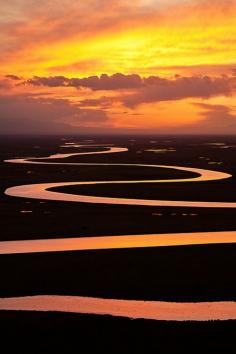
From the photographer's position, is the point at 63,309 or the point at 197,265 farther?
the point at 197,265

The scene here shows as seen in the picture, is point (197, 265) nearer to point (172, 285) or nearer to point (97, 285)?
point (172, 285)

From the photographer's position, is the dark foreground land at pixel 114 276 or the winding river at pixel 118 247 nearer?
the dark foreground land at pixel 114 276

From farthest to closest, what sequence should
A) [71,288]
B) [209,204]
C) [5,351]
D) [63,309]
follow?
[209,204] → [71,288] → [63,309] → [5,351]

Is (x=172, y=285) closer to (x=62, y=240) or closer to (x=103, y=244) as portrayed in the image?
(x=103, y=244)

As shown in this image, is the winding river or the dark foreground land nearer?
the dark foreground land

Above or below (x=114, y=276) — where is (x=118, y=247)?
below

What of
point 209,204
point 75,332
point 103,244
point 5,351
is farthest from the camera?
point 209,204

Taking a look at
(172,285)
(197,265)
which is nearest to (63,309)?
(172,285)

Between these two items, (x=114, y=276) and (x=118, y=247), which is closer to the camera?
(x=114, y=276)

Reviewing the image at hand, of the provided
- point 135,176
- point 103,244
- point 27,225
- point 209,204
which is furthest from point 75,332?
point 135,176
